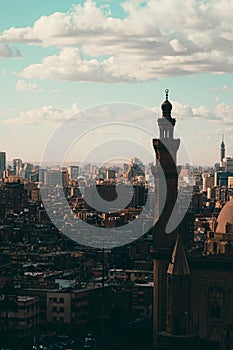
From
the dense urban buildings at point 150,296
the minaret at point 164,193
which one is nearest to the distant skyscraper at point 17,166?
the dense urban buildings at point 150,296

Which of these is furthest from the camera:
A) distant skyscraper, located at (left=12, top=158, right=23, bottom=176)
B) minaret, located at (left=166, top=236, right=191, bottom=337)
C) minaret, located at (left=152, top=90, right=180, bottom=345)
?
distant skyscraper, located at (left=12, top=158, right=23, bottom=176)

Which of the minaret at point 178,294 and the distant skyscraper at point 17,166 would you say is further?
the distant skyscraper at point 17,166

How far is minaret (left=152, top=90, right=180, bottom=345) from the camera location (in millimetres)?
33000

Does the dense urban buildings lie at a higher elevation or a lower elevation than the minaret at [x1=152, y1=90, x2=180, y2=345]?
lower

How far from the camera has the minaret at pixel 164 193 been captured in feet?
108

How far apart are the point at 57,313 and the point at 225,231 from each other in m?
7.15

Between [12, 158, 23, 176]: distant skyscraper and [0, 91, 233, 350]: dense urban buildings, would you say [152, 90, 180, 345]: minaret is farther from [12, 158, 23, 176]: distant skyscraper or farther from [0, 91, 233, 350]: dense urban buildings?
[12, 158, 23, 176]: distant skyscraper

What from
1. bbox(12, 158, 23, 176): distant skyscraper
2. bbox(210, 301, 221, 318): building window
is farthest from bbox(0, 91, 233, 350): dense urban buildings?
bbox(12, 158, 23, 176): distant skyscraper

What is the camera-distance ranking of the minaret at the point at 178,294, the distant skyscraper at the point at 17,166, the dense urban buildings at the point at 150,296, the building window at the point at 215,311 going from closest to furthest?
the minaret at the point at 178,294 → the dense urban buildings at the point at 150,296 → the building window at the point at 215,311 → the distant skyscraper at the point at 17,166

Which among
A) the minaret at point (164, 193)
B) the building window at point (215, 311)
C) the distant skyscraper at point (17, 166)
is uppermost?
the distant skyscraper at point (17, 166)

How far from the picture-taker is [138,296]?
37.7 meters

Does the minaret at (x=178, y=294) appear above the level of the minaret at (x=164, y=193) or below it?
below

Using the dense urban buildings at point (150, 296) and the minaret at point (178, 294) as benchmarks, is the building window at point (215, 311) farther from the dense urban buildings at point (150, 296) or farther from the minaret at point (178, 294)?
the minaret at point (178, 294)

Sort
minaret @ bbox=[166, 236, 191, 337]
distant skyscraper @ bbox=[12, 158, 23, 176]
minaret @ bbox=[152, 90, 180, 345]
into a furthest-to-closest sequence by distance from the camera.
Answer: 1. distant skyscraper @ bbox=[12, 158, 23, 176]
2. minaret @ bbox=[152, 90, 180, 345]
3. minaret @ bbox=[166, 236, 191, 337]
